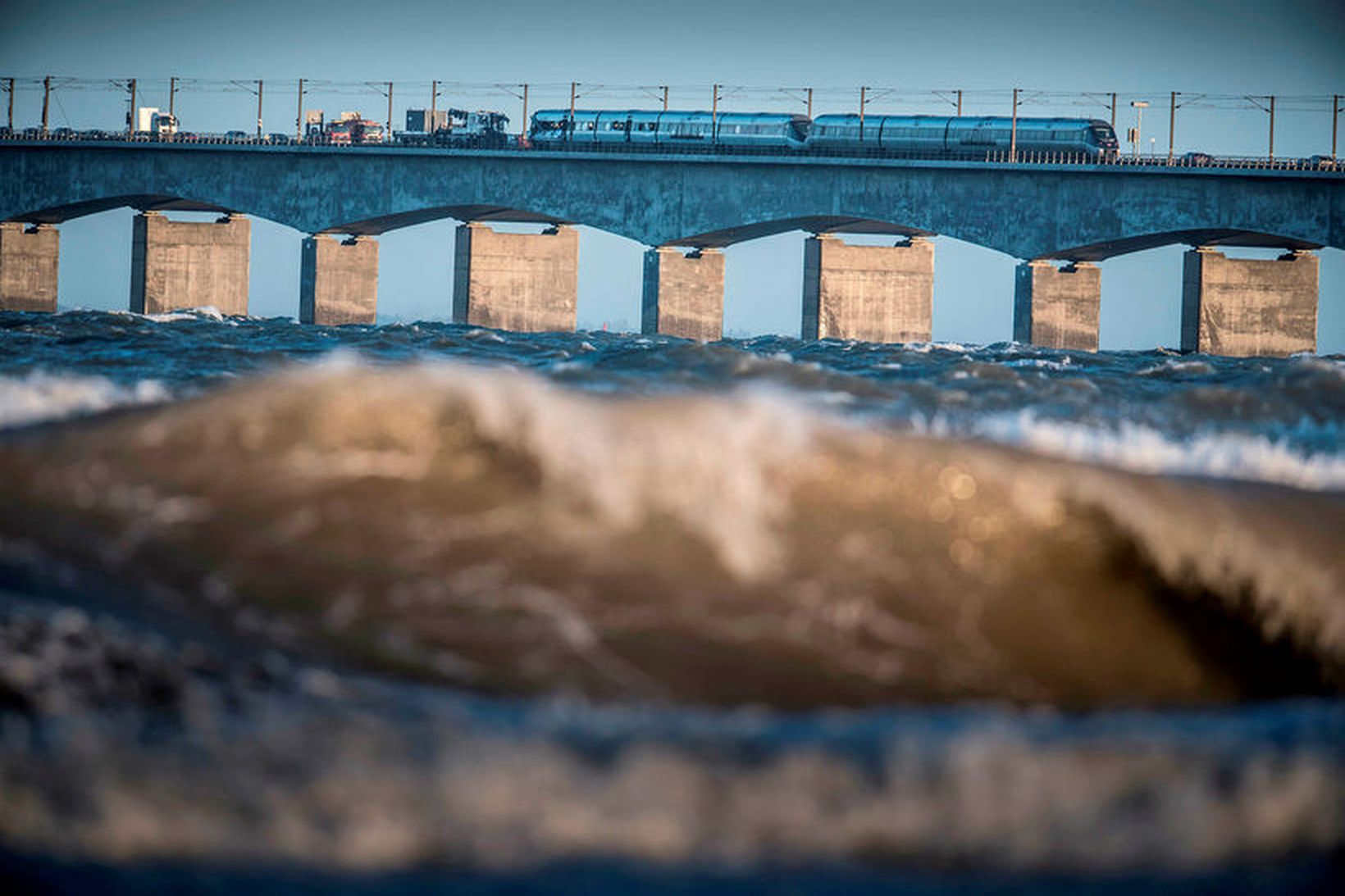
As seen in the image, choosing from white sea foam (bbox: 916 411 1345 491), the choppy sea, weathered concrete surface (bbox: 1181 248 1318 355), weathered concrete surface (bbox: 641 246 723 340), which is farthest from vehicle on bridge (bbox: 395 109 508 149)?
the choppy sea

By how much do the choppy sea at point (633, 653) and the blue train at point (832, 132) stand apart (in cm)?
5596

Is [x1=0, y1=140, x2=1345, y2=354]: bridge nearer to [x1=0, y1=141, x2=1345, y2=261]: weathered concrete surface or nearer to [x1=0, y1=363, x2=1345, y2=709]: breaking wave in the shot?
[x1=0, y1=141, x2=1345, y2=261]: weathered concrete surface

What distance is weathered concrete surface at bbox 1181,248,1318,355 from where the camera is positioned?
5950cm

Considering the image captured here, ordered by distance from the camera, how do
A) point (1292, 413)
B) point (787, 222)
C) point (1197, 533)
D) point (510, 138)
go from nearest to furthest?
point (1197, 533) < point (1292, 413) < point (787, 222) < point (510, 138)

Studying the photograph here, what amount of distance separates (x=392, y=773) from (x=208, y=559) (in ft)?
6.13

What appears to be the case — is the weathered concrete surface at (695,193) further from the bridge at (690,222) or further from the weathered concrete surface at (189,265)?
the weathered concrete surface at (189,265)

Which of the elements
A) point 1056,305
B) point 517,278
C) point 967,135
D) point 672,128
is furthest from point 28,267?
point 1056,305

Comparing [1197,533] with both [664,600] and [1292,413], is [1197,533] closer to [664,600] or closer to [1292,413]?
[664,600]

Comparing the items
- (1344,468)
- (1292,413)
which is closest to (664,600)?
(1344,468)

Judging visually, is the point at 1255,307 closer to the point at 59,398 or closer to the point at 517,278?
the point at 517,278

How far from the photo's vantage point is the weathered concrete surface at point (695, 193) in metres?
56.1

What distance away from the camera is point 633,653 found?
5.67 m

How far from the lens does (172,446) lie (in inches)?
262

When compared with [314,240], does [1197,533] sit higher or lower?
lower
